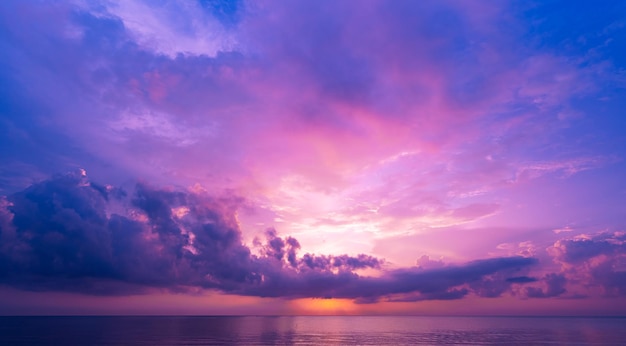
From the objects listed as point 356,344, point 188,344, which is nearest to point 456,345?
point 356,344

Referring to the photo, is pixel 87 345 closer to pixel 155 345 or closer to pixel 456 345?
pixel 155 345

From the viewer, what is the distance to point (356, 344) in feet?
437

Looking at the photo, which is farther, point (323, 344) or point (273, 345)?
point (323, 344)

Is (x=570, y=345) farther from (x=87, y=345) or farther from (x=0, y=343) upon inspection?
(x=0, y=343)

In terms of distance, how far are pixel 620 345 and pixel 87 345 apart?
160179 millimetres

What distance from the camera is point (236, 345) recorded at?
408ft

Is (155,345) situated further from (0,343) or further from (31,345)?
(0,343)

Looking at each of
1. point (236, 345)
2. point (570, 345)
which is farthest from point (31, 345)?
point (570, 345)

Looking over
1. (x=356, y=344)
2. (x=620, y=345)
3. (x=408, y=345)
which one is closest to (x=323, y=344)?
(x=356, y=344)

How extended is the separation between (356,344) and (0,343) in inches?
4264

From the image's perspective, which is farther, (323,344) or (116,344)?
(323,344)

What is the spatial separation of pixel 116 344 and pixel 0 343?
119ft

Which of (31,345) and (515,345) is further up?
(31,345)

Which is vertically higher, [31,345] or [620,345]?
[31,345]
